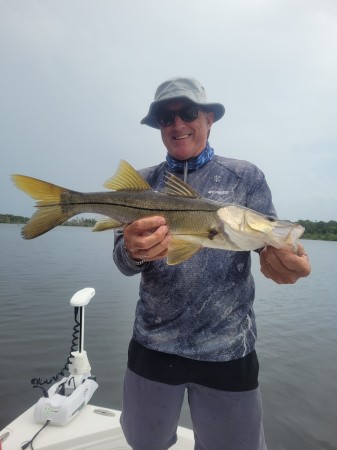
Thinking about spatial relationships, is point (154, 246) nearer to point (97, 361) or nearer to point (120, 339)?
point (97, 361)

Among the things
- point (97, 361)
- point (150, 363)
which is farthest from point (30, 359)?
point (150, 363)

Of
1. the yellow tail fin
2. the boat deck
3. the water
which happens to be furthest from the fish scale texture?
the water

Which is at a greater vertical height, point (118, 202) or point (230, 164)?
point (230, 164)

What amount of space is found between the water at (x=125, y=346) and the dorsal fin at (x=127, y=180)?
7049 millimetres

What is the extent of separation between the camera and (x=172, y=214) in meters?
2.96

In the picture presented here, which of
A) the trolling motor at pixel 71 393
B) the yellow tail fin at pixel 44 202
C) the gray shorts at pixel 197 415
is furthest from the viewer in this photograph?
the trolling motor at pixel 71 393

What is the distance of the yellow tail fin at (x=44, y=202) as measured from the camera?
2953mm

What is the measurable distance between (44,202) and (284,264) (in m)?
2.05

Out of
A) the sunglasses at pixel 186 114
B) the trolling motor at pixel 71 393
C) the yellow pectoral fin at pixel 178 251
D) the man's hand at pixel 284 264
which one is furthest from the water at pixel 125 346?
the sunglasses at pixel 186 114

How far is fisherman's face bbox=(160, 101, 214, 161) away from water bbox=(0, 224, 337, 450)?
705 centimetres

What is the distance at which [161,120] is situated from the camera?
362cm

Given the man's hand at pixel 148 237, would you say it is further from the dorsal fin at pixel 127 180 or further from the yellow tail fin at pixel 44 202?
the yellow tail fin at pixel 44 202

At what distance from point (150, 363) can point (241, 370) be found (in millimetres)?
813

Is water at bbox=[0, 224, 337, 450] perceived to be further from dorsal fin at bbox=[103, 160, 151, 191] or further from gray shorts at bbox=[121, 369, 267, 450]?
dorsal fin at bbox=[103, 160, 151, 191]
